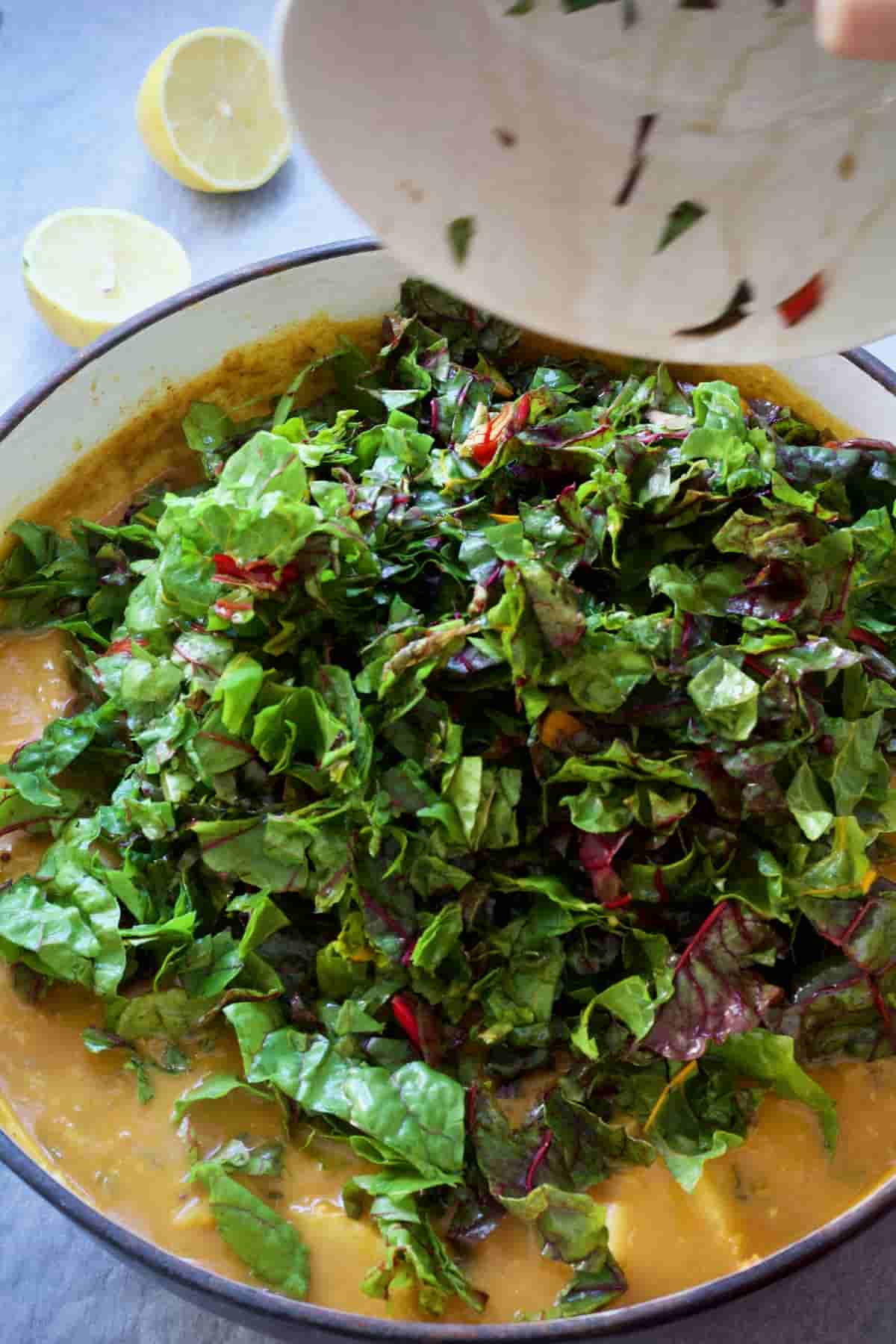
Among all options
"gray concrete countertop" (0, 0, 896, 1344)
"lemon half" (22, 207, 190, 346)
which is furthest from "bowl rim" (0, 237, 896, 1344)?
"lemon half" (22, 207, 190, 346)

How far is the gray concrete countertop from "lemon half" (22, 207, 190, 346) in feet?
0.54

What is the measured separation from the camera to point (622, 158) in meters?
0.66

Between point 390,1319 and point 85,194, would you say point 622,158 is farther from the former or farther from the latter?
point 85,194

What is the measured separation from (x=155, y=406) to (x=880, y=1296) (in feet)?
4.55

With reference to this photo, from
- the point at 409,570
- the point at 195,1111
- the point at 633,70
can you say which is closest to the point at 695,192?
the point at 633,70

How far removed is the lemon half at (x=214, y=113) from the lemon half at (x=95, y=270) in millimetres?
223

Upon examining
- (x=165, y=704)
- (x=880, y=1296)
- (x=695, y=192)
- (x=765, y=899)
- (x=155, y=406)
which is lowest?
(x=880, y=1296)

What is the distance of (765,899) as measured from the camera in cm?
117

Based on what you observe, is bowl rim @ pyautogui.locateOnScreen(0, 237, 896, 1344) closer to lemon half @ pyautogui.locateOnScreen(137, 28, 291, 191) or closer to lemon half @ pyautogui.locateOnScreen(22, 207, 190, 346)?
lemon half @ pyautogui.locateOnScreen(22, 207, 190, 346)

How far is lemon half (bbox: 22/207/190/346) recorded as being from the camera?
6.04 ft

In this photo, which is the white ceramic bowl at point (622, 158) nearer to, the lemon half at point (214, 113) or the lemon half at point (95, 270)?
the lemon half at point (95, 270)

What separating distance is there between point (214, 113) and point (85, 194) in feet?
0.98

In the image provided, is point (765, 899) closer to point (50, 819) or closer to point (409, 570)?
point (409, 570)

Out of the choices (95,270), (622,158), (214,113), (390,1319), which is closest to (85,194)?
(214,113)
